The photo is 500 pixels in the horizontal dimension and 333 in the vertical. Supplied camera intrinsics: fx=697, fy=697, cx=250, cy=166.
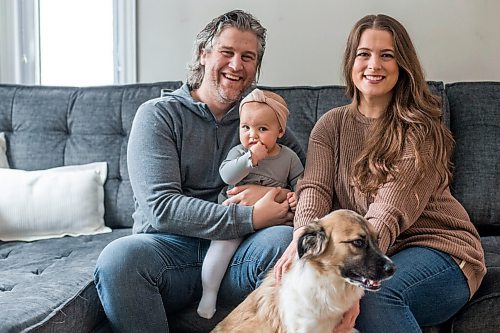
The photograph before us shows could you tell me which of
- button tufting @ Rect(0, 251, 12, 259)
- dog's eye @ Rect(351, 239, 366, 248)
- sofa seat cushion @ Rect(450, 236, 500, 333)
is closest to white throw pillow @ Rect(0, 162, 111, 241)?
button tufting @ Rect(0, 251, 12, 259)

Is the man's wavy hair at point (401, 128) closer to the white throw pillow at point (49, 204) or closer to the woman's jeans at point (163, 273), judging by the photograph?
the woman's jeans at point (163, 273)

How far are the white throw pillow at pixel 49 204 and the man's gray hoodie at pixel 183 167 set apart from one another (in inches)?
19.9

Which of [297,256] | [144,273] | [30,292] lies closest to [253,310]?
[297,256]

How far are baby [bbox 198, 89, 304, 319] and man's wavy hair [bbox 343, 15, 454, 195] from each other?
26 cm

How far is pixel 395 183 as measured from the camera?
7.00 ft

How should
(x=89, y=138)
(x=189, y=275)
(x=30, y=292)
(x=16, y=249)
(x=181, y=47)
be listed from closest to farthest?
(x=30, y=292)
(x=189, y=275)
(x=16, y=249)
(x=89, y=138)
(x=181, y=47)

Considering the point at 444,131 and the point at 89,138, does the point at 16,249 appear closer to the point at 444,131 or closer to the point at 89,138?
the point at 89,138

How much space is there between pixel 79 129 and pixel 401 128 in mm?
1432

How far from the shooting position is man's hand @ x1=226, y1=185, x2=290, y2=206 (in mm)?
2281

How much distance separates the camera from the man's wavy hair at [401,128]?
220cm

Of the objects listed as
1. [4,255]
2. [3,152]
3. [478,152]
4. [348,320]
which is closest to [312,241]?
[348,320]

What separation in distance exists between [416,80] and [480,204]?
0.70m

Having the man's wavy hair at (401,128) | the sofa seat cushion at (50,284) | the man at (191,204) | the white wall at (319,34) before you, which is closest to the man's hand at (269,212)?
the man at (191,204)

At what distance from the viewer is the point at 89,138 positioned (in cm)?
298
